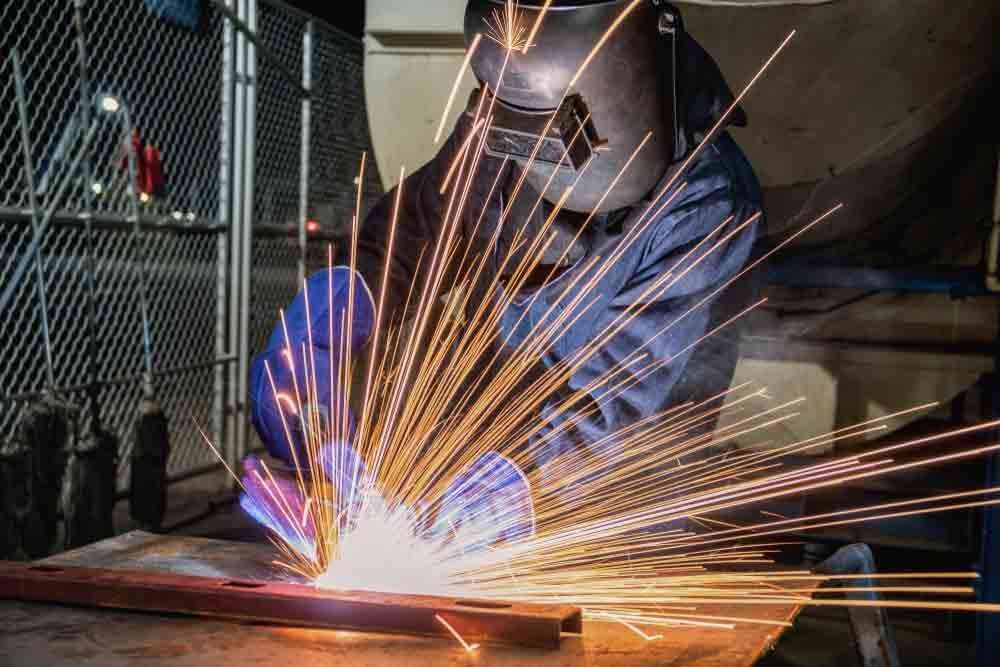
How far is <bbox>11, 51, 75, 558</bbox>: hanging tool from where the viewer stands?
3717 millimetres

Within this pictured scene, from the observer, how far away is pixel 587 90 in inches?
91.5

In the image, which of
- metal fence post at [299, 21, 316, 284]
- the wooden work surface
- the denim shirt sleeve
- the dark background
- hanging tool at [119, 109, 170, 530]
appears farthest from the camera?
the dark background

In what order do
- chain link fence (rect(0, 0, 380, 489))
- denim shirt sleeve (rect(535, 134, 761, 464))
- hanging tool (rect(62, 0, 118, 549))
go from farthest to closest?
chain link fence (rect(0, 0, 380, 489)) < hanging tool (rect(62, 0, 118, 549)) < denim shirt sleeve (rect(535, 134, 761, 464))

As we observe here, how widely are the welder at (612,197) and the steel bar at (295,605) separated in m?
0.59

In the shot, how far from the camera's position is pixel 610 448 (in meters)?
2.26

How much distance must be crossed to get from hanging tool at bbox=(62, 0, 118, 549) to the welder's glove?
2.30m

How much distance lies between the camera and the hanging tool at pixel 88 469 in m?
3.92

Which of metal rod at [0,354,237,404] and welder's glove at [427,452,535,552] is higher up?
metal rod at [0,354,237,404]

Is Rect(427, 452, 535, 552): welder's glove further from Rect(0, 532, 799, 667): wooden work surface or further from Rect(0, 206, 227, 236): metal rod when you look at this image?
Rect(0, 206, 227, 236): metal rod

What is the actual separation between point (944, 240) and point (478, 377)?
1.83 meters

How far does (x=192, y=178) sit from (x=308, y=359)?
123 inches

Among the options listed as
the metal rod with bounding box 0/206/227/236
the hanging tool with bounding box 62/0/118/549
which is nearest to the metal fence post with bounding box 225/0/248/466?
the metal rod with bounding box 0/206/227/236

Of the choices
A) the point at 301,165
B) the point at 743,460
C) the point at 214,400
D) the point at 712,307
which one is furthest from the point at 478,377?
the point at 301,165

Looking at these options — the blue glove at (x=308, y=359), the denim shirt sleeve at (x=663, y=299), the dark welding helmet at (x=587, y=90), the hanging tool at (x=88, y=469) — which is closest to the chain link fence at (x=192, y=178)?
the hanging tool at (x=88, y=469)
